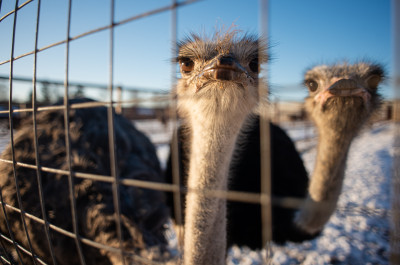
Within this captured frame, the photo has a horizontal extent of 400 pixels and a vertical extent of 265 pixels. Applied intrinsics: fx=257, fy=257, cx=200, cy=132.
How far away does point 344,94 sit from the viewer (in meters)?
1.33

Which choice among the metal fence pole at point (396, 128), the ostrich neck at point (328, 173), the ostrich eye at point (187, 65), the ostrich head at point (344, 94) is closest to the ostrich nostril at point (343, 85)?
the ostrich head at point (344, 94)

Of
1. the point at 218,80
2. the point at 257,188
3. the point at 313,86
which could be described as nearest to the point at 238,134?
the point at 218,80

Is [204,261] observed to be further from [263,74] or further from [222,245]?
[263,74]

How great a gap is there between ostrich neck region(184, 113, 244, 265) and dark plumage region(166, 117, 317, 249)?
58 cm

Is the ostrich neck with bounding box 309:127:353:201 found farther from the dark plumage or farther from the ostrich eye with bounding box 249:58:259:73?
the ostrich eye with bounding box 249:58:259:73

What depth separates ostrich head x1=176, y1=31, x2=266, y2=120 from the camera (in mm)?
992

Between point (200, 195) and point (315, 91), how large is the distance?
1.07m

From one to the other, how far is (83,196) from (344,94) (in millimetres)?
1673

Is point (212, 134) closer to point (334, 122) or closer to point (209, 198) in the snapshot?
point (209, 198)

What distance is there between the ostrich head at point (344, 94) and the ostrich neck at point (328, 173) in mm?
59

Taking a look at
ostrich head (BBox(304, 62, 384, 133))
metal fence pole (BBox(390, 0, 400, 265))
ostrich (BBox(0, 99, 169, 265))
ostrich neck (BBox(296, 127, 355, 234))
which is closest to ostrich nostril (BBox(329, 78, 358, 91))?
ostrich head (BBox(304, 62, 384, 133))

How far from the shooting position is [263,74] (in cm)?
120

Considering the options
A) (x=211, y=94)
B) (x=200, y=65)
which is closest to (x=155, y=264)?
(x=211, y=94)

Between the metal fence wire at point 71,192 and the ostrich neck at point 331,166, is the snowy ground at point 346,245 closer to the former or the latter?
the ostrich neck at point 331,166
